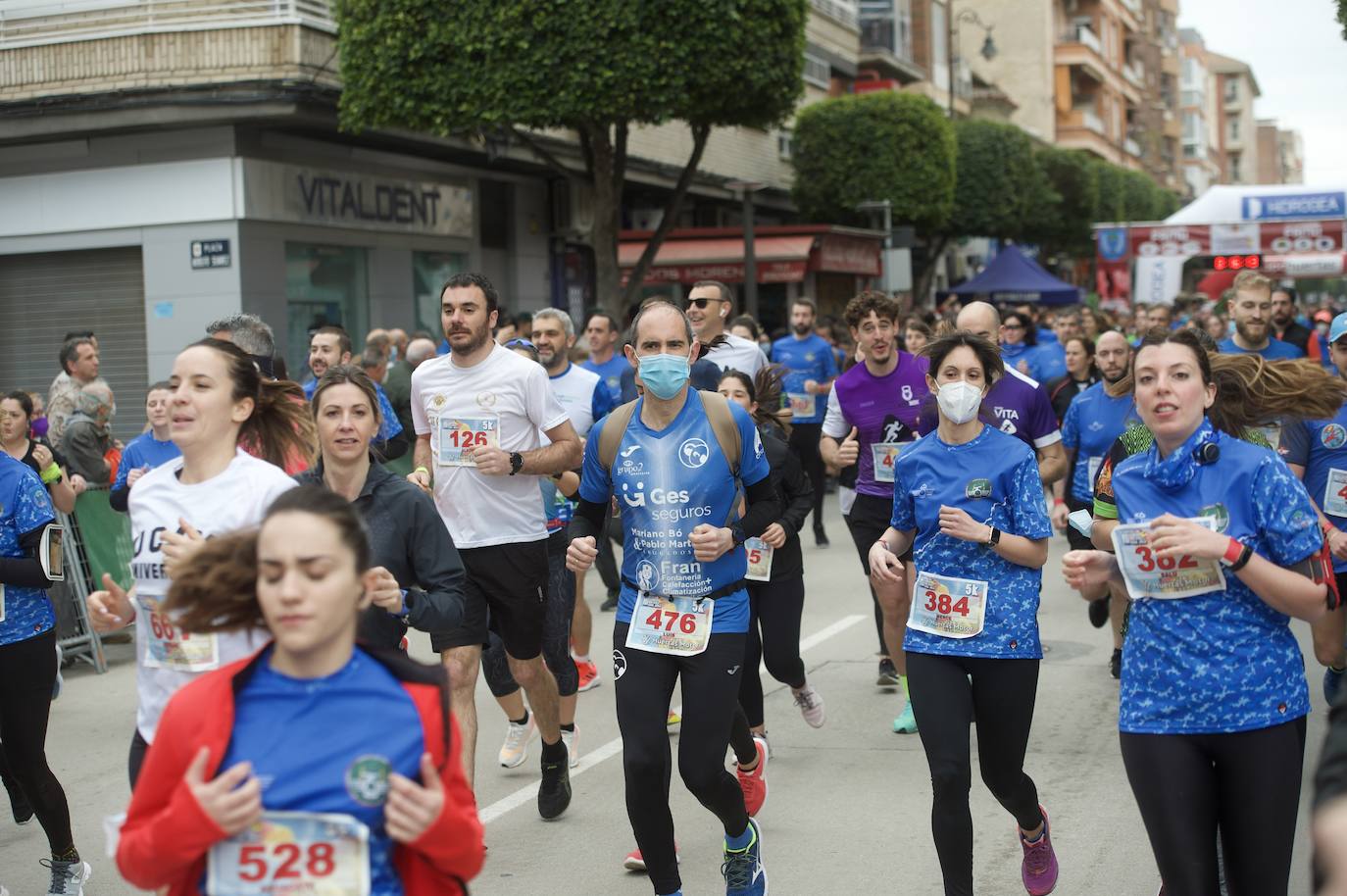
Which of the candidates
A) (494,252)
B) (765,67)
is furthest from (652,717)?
(494,252)

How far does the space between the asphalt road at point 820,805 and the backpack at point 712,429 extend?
154 cm

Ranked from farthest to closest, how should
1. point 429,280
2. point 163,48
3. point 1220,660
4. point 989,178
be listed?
point 989,178 < point 429,280 < point 163,48 < point 1220,660

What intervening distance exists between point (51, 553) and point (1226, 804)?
3.72 meters

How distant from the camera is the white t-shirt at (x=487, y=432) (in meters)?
6.22

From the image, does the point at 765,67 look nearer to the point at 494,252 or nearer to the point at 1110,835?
the point at 494,252

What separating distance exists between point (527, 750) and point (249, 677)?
474 centimetres

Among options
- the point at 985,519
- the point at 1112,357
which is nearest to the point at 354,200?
the point at 1112,357

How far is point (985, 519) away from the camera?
16.3 feet

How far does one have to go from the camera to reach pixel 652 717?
484cm

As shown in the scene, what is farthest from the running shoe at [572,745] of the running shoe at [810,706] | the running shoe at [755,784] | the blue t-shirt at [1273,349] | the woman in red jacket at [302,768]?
the woman in red jacket at [302,768]

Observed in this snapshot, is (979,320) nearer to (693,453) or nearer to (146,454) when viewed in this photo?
(693,453)

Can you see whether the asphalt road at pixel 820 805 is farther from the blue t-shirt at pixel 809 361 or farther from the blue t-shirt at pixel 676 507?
the blue t-shirt at pixel 809 361

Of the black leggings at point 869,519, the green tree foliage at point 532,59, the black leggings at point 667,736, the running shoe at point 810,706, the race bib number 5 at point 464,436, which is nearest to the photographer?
the black leggings at point 667,736

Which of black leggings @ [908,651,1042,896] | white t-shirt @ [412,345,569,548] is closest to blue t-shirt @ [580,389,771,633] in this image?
black leggings @ [908,651,1042,896]
